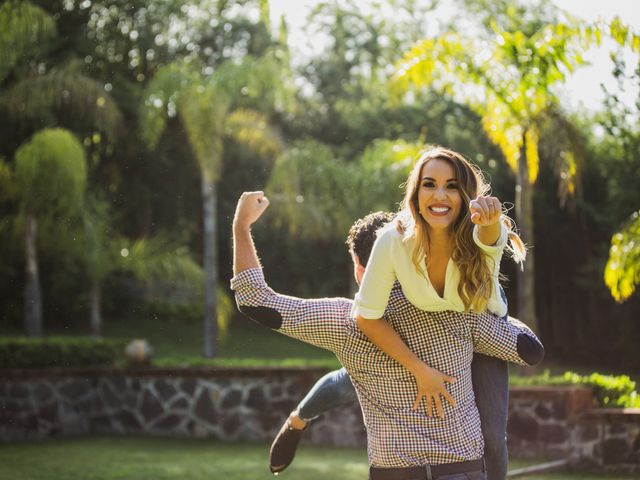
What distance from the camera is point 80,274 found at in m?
25.2

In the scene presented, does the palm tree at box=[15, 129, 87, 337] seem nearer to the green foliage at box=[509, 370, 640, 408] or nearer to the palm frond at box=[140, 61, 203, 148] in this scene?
the palm frond at box=[140, 61, 203, 148]

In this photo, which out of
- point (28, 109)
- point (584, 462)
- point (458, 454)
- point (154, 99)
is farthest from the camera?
point (28, 109)

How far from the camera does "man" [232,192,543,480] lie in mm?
2611

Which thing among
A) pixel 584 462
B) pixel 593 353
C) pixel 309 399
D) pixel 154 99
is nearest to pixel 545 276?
pixel 593 353

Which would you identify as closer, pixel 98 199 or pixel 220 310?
pixel 220 310

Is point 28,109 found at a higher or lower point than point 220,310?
higher

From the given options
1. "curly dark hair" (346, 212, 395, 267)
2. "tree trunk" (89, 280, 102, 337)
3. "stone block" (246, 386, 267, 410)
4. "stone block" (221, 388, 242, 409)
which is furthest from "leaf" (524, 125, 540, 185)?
"tree trunk" (89, 280, 102, 337)

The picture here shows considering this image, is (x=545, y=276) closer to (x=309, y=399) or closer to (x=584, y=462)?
(x=584, y=462)

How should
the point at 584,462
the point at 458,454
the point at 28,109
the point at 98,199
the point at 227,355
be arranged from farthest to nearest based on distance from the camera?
1. the point at 227,355
2. the point at 98,199
3. the point at 28,109
4. the point at 584,462
5. the point at 458,454

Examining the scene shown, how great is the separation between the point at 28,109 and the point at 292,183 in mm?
4765

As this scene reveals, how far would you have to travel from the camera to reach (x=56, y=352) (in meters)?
12.1

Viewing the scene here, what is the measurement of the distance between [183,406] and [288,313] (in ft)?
28.5

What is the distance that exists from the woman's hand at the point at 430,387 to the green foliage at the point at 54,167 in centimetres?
1417

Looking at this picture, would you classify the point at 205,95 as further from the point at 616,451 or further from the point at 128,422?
the point at 616,451
